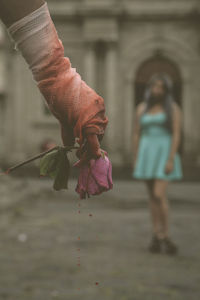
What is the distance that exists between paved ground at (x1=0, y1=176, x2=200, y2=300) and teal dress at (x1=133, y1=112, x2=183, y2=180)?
67 centimetres

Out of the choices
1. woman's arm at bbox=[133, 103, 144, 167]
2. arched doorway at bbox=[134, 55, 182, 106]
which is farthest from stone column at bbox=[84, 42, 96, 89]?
woman's arm at bbox=[133, 103, 144, 167]

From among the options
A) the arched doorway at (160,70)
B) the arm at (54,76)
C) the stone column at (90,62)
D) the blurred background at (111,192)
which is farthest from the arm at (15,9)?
the arched doorway at (160,70)

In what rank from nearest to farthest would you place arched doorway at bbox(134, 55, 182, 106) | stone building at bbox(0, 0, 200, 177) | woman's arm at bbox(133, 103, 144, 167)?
woman's arm at bbox(133, 103, 144, 167) < stone building at bbox(0, 0, 200, 177) < arched doorway at bbox(134, 55, 182, 106)

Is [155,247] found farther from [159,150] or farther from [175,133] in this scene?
[175,133]

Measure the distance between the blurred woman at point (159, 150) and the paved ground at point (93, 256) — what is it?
354 mm

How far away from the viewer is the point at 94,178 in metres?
1.37

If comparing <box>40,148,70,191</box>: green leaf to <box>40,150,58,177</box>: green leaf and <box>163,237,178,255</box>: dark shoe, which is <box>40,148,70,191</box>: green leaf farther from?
<box>163,237,178,255</box>: dark shoe

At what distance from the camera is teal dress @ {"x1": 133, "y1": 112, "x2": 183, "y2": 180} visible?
6.09 m

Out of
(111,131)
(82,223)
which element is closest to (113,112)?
(111,131)

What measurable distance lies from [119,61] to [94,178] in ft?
72.1

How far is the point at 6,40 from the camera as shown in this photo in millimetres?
23531

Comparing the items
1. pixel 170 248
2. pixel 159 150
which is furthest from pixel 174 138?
pixel 170 248

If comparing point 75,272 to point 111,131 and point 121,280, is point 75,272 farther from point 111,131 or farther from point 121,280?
point 111,131

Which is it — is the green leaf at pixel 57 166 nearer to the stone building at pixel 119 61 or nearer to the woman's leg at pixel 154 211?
the woman's leg at pixel 154 211
